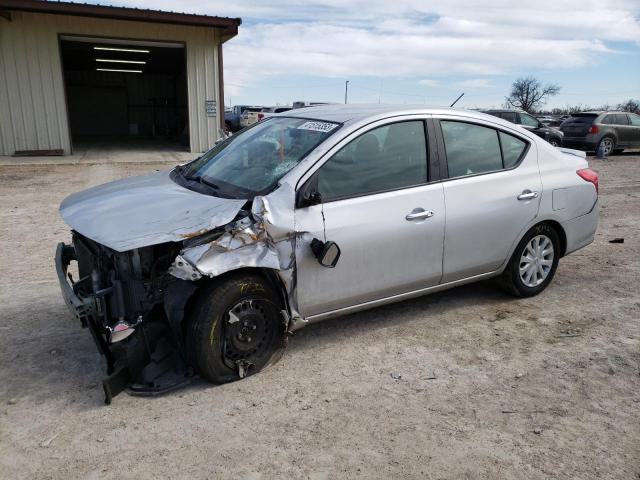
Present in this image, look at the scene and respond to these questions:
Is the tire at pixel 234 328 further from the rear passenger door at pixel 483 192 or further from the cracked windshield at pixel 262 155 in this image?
the rear passenger door at pixel 483 192

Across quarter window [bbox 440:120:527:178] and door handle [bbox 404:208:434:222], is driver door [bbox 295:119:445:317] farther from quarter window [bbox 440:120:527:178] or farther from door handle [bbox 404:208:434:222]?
quarter window [bbox 440:120:527:178]

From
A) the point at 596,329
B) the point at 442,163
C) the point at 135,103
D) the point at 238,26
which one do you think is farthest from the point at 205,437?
the point at 135,103

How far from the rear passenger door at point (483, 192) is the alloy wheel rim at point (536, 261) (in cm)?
28

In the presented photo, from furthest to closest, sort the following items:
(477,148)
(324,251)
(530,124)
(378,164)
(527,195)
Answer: (530,124) < (527,195) < (477,148) < (378,164) < (324,251)

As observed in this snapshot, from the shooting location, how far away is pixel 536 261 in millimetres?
4906

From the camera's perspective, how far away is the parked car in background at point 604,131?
60.1 feet

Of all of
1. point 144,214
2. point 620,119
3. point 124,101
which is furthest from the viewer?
point 124,101

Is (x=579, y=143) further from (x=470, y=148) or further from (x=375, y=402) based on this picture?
(x=375, y=402)

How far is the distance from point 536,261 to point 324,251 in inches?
93.4

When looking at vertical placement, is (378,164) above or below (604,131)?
above

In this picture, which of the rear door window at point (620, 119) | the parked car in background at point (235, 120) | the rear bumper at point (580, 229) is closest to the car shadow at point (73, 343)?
the rear bumper at point (580, 229)

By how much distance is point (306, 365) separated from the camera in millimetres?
3775

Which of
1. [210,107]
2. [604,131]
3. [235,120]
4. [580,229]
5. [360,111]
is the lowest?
[580,229]

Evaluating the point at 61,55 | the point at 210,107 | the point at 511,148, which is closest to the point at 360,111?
the point at 511,148
